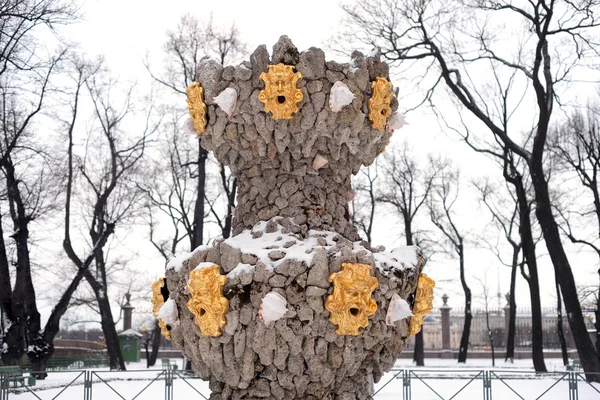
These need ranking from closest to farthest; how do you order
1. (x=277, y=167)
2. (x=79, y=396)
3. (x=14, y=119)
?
(x=277, y=167) < (x=79, y=396) < (x=14, y=119)

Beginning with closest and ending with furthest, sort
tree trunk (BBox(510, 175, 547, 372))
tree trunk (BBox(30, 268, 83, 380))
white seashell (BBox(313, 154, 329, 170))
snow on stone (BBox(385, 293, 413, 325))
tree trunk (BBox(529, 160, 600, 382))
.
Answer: snow on stone (BBox(385, 293, 413, 325)), white seashell (BBox(313, 154, 329, 170)), tree trunk (BBox(529, 160, 600, 382)), tree trunk (BBox(30, 268, 83, 380)), tree trunk (BBox(510, 175, 547, 372))

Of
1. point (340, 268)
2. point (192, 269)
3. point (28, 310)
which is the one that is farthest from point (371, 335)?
point (28, 310)

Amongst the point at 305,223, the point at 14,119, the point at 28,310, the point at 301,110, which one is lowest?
the point at 28,310

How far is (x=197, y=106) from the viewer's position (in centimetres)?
562

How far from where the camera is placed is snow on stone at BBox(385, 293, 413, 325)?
16.9 feet

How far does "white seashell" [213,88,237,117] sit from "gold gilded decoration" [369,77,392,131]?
1.13 metres

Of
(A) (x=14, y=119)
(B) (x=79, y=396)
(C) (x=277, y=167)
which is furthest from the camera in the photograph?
(A) (x=14, y=119)

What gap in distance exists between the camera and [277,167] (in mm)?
5738

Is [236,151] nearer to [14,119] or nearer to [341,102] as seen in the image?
[341,102]

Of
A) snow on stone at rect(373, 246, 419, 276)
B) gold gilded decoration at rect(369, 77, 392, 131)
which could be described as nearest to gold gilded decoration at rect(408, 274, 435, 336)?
snow on stone at rect(373, 246, 419, 276)

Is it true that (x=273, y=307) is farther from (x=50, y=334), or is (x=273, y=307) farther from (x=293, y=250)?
(x=50, y=334)

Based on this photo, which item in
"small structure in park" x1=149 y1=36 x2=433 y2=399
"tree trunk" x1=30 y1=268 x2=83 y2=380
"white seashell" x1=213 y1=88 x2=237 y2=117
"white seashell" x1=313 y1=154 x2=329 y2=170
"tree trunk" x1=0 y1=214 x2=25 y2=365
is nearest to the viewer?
"small structure in park" x1=149 y1=36 x2=433 y2=399

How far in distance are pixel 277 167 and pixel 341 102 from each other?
31.8 inches

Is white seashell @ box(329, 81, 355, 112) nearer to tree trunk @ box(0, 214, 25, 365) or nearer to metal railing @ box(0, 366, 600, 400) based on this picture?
metal railing @ box(0, 366, 600, 400)
